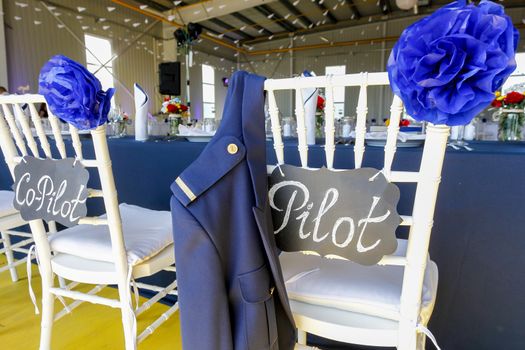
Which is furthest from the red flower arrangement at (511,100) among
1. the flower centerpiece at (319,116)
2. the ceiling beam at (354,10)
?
the ceiling beam at (354,10)

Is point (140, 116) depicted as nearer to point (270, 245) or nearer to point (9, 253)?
point (9, 253)

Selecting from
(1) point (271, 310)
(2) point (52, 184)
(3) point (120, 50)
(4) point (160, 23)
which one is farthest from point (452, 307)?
(4) point (160, 23)

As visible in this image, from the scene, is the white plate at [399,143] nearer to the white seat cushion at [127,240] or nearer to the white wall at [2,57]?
the white seat cushion at [127,240]

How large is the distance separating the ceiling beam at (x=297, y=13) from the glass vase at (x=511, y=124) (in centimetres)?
698

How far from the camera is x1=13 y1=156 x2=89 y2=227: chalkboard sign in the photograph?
86 centimetres

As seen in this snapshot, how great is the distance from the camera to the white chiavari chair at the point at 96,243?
33.0 inches

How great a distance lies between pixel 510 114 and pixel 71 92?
1.50m

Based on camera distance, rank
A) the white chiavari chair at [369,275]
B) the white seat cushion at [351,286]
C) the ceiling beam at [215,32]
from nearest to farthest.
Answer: the white chiavari chair at [369,275] → the white seat cushion at [351,286] → the ceiling beam at [215,32]

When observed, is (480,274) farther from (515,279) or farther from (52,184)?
(52,184)

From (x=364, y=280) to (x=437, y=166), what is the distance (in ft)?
1.05

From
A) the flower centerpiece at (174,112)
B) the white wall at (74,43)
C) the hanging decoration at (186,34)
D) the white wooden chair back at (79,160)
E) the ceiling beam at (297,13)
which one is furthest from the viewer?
the ceiling beam at (297,13)

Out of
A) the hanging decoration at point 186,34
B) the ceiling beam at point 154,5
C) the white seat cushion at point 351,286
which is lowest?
the white seat cushion at point 351,286

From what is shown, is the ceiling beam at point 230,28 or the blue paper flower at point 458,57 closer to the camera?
the blue paper flower at point 458,57

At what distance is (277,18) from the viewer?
8570mm
